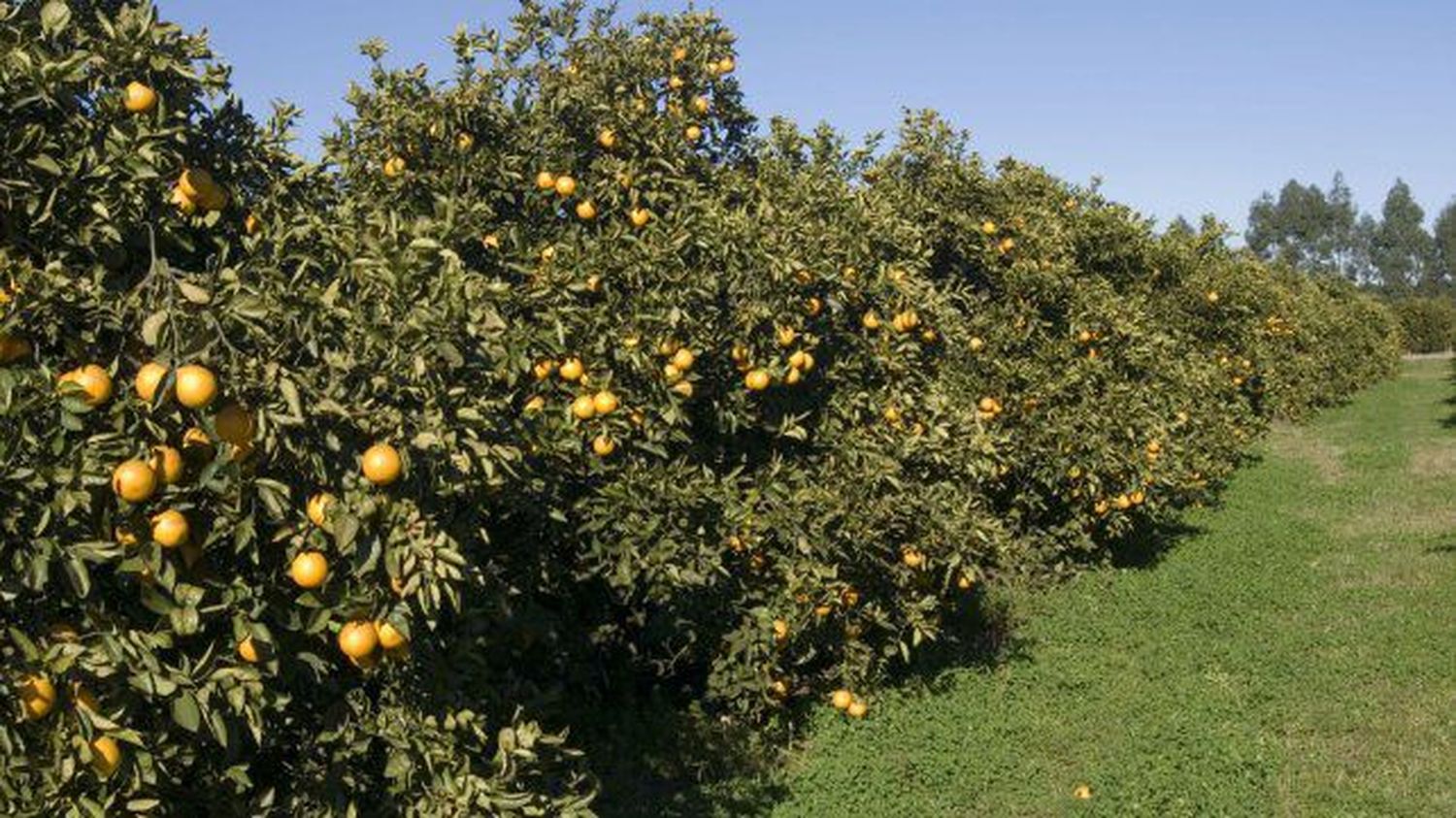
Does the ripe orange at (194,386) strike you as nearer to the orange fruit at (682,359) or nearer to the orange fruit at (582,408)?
the orange fruit at (582,408)

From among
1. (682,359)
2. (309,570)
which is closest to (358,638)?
(309,570)

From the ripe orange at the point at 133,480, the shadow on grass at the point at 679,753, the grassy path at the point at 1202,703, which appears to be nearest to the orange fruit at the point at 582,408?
the shadow on grass at the point at 679,753

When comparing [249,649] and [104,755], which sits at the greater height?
[249,649]

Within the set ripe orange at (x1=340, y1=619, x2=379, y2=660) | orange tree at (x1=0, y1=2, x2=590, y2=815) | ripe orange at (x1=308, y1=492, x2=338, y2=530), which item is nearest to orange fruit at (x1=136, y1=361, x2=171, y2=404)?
orange tree at (x1=0, y1=2, x2=590, y2=815)

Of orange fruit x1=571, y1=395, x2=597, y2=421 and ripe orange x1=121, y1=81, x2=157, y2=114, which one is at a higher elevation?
ripe orange x1=121, y1=81, x2=157, y2=114

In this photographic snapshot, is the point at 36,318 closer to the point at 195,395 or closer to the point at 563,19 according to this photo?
the point at 195,395

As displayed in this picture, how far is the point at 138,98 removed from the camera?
325 centimetres

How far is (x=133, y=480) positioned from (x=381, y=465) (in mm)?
548

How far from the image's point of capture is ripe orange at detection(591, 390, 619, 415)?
5.38 meters

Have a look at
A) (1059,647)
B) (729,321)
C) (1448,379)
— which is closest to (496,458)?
(729,321)

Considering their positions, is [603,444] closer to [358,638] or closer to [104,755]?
[358,638]

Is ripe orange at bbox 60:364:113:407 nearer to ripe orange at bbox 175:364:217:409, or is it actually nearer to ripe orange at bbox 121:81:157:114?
ripe orange at bbox 175:364:217:409

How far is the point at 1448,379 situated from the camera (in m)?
32.1

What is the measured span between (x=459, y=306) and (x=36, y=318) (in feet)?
3.38
